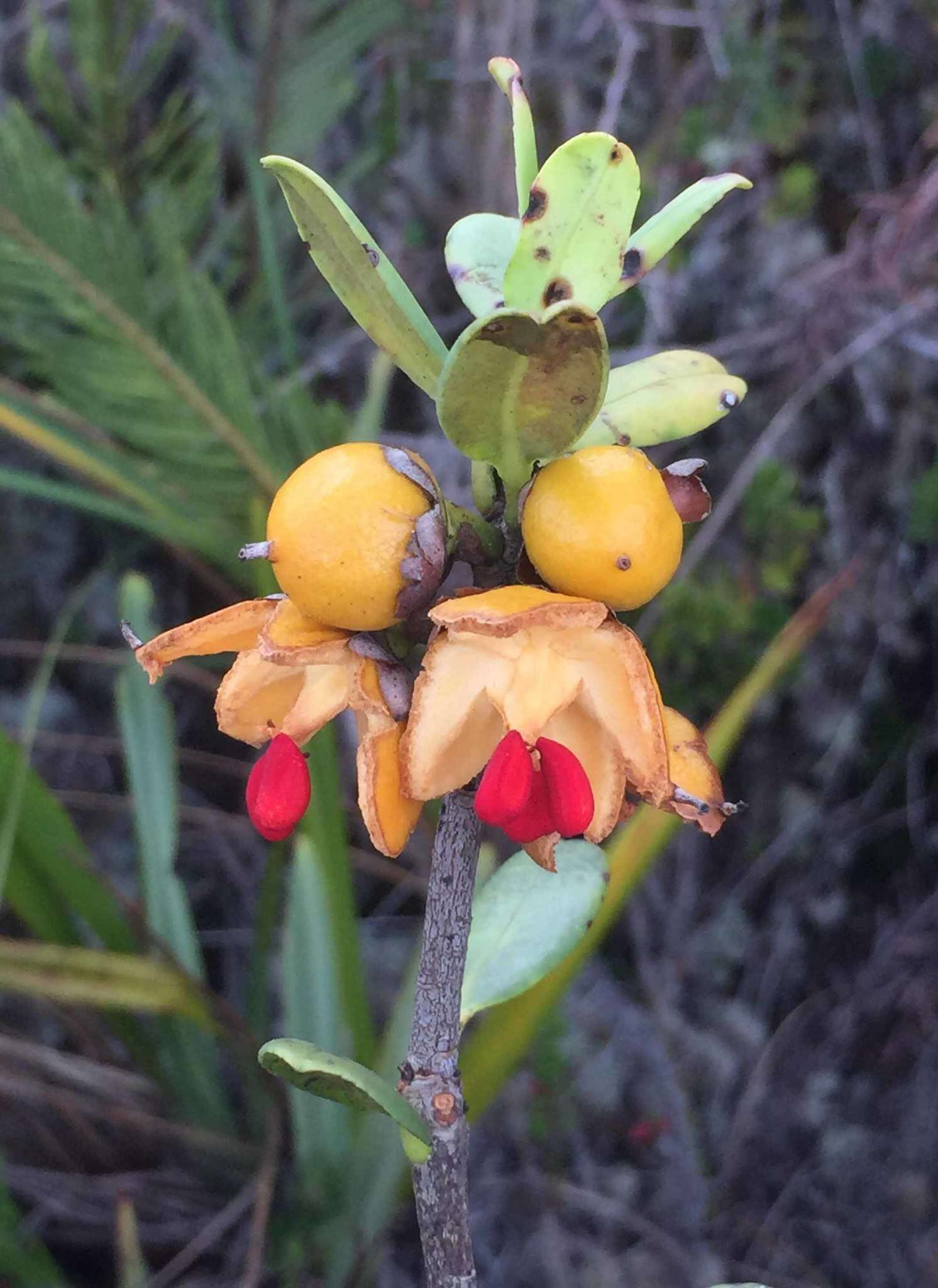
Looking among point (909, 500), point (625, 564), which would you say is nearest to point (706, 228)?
point (909, 500)

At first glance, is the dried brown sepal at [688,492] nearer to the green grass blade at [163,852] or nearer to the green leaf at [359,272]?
the green leaf at [359,272]

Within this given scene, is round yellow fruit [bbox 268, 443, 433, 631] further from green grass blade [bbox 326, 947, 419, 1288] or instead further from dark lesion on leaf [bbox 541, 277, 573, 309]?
green grass blade [bbox 326, 947, 419, 1288]

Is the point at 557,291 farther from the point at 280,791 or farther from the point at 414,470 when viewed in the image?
the point at 280,791

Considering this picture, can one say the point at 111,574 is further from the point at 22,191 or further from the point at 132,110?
the point at 132,110

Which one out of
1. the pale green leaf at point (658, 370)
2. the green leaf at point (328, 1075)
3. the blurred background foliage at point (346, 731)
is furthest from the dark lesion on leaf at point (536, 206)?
the blurred background foliage at point (346, 731)

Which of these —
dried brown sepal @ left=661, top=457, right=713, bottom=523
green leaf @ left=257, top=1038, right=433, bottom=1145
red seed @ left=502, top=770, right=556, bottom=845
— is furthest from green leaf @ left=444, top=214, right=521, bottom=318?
green leaf @ left=257, top=1038, right=433, bottom=1145
